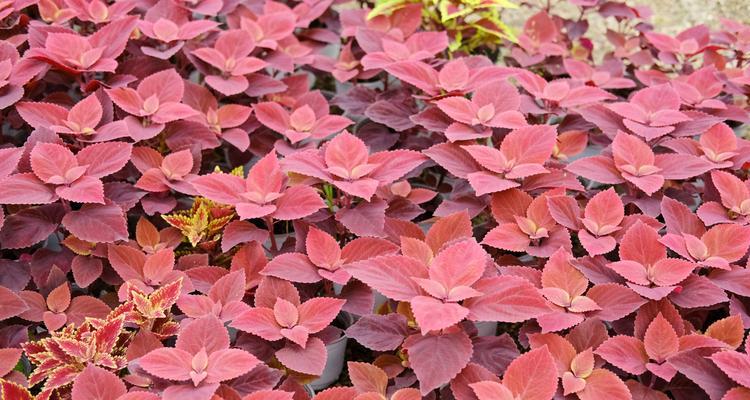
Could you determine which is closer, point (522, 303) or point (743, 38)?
point (522, 303)

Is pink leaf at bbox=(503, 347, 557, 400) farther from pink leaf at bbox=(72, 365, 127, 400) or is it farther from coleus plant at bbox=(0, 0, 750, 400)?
pink leaf at bbox=(72, 365, 127, 400)

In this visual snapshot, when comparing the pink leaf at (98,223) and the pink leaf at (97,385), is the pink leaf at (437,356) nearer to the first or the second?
the pink leaf at (97,385)

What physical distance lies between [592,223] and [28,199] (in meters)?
1.01

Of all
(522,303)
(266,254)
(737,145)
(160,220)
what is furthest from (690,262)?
(160,220)

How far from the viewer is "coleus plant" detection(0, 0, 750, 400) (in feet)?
3.76

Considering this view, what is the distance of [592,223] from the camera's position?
137 cm

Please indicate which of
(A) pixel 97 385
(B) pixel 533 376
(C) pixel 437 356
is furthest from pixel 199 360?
(B) pixel 533 376

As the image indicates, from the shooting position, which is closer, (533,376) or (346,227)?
(533,376)

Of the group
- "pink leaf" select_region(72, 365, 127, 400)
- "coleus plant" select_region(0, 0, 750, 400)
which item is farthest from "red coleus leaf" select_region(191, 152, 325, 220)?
"pink leaf" select_region(72, 365, 127, 400)

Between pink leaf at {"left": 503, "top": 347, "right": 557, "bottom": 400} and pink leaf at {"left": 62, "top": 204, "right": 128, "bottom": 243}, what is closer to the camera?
pink leaf at {"left": 503, "top": 347, "right": 557, "bottom": 400}

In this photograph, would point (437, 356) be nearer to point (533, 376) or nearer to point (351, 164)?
point (533, 376)

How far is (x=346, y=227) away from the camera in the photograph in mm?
1401

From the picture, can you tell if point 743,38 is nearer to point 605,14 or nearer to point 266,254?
point 605,14

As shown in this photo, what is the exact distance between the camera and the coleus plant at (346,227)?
45.1 inches
